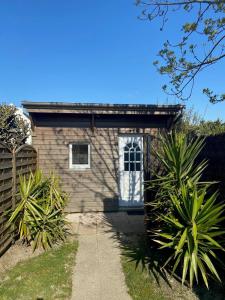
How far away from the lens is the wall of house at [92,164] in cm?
820

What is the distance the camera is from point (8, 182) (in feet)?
15.8

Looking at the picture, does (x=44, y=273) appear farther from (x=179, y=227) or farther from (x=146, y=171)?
(x=146, y=171)

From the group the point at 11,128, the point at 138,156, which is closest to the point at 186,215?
the point at 138,156

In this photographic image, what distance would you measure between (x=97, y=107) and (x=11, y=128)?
2.54 m

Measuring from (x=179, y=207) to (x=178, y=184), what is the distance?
25.0 inches

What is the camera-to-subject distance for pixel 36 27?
9578 mm

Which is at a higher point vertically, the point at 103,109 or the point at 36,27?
the point at 36,27

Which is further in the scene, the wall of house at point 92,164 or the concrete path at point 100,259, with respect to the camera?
the wall of house at point 92,164

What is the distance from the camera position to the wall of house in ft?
26.9

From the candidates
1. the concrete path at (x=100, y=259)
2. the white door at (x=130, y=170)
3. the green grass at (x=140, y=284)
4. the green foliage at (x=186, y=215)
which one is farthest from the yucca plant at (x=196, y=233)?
the white door at (x=130, y=170)

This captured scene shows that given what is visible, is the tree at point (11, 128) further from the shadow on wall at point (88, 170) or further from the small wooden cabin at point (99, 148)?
the shadow on wall at point (88, 170)

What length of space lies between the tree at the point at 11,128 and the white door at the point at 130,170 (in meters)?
2.77

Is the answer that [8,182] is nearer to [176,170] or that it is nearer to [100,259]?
[100,259]

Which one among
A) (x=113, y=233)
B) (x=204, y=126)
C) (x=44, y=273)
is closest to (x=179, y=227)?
(x=44, y=273)
